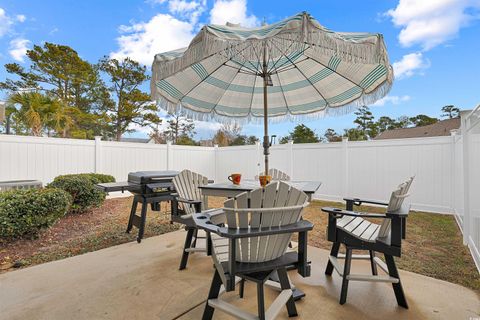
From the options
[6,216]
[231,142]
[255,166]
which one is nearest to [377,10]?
[255,166]

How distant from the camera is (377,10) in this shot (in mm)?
7129

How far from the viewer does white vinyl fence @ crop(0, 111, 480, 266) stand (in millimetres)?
4809

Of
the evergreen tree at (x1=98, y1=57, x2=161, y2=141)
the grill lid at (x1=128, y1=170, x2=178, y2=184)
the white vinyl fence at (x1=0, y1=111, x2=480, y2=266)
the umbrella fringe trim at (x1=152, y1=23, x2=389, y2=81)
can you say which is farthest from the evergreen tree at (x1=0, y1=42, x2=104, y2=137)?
the umbrella fringe trim at (x1=152, y1=23, x2=389, y2=81)

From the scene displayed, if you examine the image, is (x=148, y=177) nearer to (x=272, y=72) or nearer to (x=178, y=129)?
(x=272, y=72)

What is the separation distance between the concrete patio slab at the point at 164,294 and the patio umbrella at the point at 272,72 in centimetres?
132

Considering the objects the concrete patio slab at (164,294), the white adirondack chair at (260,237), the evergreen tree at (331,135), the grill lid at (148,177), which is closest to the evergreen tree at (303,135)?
the evergreen tree at (331,135)

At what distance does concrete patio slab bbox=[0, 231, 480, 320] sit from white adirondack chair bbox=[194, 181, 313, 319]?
32 cm

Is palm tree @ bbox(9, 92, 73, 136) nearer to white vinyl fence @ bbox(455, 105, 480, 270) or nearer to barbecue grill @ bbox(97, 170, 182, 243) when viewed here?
barbecue grill @ bbox(97, 170, 182, 243)

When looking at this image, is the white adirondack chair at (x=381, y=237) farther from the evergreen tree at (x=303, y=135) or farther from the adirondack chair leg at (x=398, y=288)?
the evergreen tree at (x=303, y=135)

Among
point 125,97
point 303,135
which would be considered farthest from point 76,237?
point 303,135

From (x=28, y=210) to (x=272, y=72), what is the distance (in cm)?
350

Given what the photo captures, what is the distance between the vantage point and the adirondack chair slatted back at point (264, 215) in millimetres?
1476

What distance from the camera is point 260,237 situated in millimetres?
1550

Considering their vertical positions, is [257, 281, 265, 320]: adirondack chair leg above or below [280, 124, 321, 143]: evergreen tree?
below
